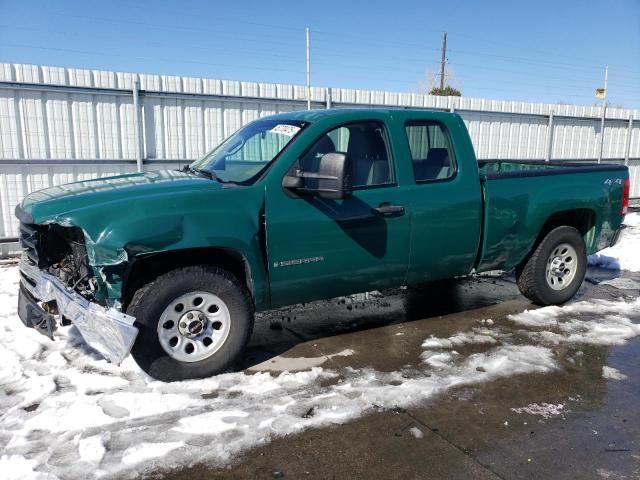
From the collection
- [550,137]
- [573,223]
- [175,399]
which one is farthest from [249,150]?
[550,137]

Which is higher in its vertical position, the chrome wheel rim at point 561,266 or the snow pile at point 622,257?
the chrome wheel rim at point 561,266

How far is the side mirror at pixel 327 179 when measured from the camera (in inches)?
151

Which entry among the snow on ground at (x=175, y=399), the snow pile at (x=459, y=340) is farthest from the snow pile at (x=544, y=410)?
the snow pile at (x=459, y=340)

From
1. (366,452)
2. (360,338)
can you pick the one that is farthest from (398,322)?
(366,452)

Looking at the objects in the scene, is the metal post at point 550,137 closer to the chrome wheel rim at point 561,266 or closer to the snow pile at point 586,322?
the snow pile at point 586,322

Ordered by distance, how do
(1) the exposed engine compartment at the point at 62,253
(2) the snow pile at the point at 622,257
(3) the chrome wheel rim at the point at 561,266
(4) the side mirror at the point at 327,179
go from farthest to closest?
1. (2) the snow pile at the point at 622,257
2. (3) the chrome wheel rim at the point at 561,266
3. (4) the side mirror at the point at 327,179
4. (1) the exposed engine compartment at the point at 62,253

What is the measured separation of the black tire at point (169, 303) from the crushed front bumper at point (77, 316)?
0.71 feet

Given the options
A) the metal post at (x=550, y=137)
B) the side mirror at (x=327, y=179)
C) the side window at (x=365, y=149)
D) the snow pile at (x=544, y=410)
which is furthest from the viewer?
the metal post at (x=550, y=137)

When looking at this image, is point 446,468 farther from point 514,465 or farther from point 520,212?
point 520,212

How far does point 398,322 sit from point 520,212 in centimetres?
160

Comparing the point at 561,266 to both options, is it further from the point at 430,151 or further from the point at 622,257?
the point at 622,257

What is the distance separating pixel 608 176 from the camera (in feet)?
19.2

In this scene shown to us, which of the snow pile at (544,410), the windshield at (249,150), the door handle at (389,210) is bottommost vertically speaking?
the snow pile at (544,410)

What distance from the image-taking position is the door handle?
14.4 ft
